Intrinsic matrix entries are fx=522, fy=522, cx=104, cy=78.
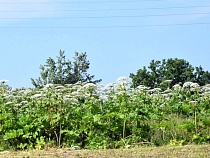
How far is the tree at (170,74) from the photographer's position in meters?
45.0

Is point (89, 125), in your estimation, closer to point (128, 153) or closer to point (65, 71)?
point (128, 153)

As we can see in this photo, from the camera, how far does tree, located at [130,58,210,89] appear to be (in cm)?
4497

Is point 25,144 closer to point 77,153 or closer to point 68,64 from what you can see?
point 77,153

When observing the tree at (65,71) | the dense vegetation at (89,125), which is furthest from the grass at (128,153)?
the tree at (65,71)

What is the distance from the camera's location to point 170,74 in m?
45.8

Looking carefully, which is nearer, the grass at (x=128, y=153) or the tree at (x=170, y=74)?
the grass at (x=128, y=153)

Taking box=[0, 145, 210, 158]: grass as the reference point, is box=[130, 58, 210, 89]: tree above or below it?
above

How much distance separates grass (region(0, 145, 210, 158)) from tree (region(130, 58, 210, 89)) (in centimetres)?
3665

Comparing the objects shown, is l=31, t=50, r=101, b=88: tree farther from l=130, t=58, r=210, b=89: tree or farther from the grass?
the grass

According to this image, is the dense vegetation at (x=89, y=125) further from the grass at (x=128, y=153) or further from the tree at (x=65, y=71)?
the tree at (x=65, y=71)

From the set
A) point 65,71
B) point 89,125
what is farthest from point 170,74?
point 89,125

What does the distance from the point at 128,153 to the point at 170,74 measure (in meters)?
38.7

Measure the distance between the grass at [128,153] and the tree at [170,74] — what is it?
1443 inches

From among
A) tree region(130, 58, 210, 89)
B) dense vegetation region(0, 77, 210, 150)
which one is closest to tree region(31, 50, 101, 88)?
tree region(130, 58, 210, 89)
